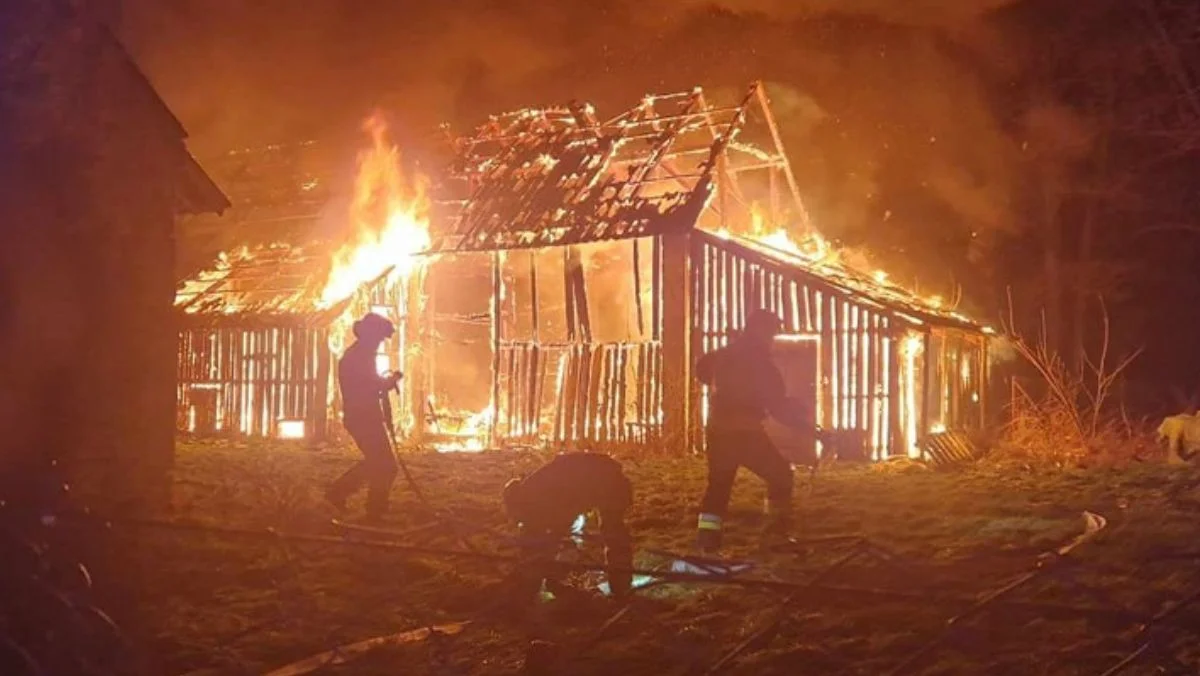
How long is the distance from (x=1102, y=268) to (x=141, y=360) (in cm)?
2453

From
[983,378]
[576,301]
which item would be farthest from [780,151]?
[983,378]

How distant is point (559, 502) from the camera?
809cm

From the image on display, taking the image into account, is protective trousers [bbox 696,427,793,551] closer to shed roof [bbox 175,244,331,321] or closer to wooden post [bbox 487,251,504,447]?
wooden post [bbox 487,251,504,447]

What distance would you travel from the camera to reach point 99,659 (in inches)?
282

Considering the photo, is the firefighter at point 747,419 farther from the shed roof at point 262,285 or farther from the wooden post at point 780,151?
the shed roof at point 262,285

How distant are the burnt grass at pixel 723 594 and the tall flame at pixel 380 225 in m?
10.1

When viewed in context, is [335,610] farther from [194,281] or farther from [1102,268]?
[1102,268]

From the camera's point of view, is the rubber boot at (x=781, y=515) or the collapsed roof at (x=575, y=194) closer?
the rubber boot at (x=781, y=515)

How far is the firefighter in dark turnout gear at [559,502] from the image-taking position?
809cm

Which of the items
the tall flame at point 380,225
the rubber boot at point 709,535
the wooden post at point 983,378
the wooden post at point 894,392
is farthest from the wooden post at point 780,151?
the rubber boot at point 709,535

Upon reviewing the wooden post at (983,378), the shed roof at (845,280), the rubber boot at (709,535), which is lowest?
the rubber boot at (709,535)

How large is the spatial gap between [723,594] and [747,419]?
1.84 meters

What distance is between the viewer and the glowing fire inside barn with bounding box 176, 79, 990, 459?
→ 1972 cm

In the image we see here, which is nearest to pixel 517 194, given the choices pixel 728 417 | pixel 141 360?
pixel 141 360
